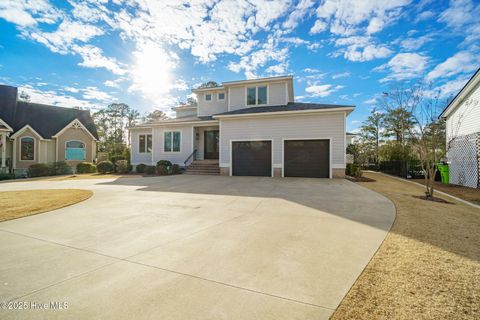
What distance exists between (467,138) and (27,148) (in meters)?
32.0

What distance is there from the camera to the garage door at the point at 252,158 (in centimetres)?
1300

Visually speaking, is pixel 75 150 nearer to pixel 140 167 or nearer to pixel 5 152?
pixel 5 152

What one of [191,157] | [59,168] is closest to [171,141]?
[191,157]

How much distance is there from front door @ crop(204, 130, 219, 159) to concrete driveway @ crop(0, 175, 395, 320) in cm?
1157

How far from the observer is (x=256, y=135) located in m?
13.2

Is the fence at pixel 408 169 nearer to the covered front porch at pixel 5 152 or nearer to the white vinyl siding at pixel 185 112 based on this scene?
the white vinyl siding at pixel 185 112

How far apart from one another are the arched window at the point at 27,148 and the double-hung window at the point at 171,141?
499 inches

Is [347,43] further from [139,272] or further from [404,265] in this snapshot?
[139,272]

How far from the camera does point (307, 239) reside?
3412mm

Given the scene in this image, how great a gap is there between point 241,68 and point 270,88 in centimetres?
397

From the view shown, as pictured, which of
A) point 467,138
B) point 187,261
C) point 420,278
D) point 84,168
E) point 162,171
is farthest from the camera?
point 84,168

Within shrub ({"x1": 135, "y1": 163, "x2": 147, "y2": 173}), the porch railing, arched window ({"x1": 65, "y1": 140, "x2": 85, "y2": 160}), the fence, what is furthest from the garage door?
arched window ({"x1": 65, "y1": 140, "x2": 85, "y2": 160})

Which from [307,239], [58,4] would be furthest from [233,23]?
[307,239]

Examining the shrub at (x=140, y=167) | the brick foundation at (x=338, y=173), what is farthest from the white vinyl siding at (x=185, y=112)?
the brick foundation at (x=338, y=173)
